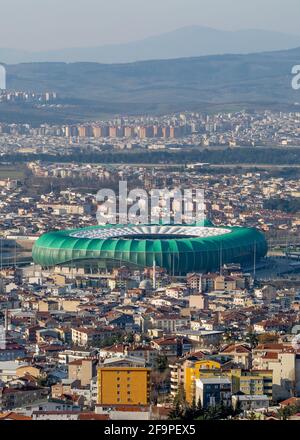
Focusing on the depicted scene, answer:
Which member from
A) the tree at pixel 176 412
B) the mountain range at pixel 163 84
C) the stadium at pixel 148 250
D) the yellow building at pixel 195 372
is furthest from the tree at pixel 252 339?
the mountain range at pixel 163 84

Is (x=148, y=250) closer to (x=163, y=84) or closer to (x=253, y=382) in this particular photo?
(x=253, y=382)

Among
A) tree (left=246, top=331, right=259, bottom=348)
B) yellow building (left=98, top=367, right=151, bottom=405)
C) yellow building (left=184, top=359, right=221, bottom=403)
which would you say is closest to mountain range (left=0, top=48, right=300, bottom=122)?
tree (left=246, top=331, right=259, bottom=348)

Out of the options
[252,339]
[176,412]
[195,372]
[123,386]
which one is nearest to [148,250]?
[252,339]

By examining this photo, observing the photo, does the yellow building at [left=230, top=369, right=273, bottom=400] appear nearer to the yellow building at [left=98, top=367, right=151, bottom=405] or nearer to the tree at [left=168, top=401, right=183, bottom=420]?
the yellow building at [left=98, top=367, right=151, bottom=405]

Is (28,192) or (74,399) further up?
(74,399)

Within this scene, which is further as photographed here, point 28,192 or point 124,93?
point 124,93

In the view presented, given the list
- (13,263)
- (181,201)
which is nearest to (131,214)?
(181,201)

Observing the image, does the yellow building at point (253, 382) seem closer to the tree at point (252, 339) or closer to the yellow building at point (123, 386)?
the yellow building at point (123, 386)
